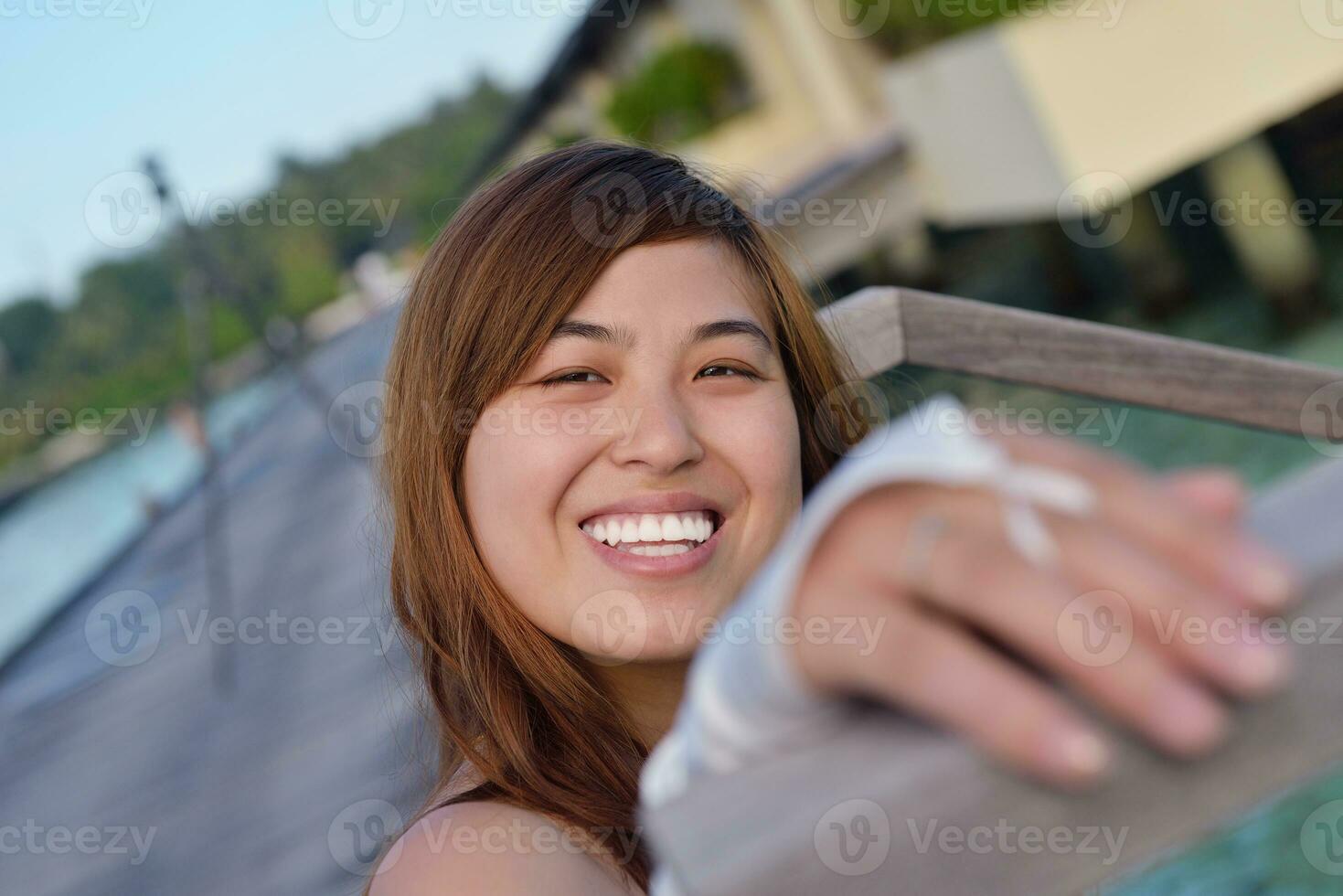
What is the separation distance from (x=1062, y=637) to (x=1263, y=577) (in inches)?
2.5

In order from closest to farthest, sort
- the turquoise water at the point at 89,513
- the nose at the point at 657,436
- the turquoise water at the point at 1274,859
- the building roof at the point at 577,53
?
the nose at the point at 657,436
the turquoise water at the point at 1274,859
the building roof at the point at 577,53
the turquoise water at the point at 89,513

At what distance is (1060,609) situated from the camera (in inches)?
16.1

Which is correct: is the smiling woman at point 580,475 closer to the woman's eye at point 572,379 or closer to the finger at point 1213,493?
the woman's eye at point 572,379

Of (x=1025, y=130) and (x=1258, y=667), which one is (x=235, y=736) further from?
(x=1258, y=667)

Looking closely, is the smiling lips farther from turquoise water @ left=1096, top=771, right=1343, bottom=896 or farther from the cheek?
turquoise water @ left=1096, top=771, right=1343, bottom=896

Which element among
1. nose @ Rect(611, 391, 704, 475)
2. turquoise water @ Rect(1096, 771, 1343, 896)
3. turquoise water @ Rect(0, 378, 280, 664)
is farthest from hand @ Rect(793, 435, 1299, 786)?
turquoise water @ Rect(0, 378, 280, 664)

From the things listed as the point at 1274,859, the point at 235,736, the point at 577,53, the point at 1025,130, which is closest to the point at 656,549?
the point at 1274,859

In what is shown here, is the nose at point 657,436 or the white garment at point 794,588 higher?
the white garment at point 794,588

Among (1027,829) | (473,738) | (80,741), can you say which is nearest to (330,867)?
(473,738)

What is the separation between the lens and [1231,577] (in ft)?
1.36

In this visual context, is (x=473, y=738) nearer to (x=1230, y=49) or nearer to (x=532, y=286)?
(x=532, y=286)

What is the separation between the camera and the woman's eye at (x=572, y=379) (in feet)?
5.26

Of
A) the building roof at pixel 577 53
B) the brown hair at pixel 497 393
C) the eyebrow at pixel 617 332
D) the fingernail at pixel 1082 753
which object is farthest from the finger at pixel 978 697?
the building roof at pixel 577 53

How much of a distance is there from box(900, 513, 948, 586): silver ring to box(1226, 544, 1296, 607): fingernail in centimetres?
9
